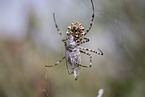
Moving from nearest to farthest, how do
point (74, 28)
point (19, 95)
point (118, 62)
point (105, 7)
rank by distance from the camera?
point (74, 28) < point (19, 95) < point (105, 7) < point (118, 62)

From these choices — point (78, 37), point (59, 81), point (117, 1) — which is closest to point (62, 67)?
point (59, 81)

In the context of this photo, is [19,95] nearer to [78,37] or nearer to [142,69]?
[78,37]

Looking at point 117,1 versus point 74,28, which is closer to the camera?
point 74,28

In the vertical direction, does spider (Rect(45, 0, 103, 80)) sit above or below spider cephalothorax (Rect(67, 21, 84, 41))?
below

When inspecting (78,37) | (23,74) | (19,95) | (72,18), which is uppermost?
(72,18)

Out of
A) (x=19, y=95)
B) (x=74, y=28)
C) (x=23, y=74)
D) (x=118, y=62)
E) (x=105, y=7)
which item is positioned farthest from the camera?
(x=118, y=62)

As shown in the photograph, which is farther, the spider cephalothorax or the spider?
the spider cephalothorax

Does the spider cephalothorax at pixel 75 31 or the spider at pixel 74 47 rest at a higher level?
the spider cephalothorax at pixel 75 31

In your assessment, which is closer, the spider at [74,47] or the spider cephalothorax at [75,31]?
the spider at [74,47]

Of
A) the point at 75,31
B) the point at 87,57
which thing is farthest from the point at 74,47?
the point at 87,57

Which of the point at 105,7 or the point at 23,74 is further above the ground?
the point at 105,7

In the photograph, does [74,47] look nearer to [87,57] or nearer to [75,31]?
[75,31]
